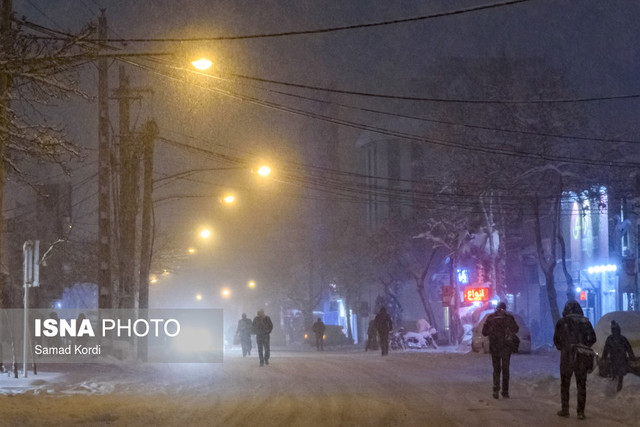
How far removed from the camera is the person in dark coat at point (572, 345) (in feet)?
45.0

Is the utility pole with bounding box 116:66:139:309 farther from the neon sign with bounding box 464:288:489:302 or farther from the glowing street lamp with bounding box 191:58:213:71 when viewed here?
the neon sign with bounding box 464:288:489:302

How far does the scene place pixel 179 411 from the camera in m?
14.7

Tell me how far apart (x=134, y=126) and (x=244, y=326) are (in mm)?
10053

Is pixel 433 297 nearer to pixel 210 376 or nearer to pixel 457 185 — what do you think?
pixel 457 185

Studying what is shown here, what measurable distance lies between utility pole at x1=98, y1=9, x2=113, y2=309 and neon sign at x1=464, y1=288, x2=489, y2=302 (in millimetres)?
24387

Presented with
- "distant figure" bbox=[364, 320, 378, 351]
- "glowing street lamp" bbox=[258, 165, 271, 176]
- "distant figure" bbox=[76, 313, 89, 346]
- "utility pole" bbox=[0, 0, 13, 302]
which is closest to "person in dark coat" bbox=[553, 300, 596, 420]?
"utility pole" bbox=[0, 0, 13, 302]

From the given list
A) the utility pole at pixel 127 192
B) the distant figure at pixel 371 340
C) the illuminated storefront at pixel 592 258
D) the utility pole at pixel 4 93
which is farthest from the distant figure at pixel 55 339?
the illuminated storefront at pixel 592 258

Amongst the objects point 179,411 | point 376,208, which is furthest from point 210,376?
point 376,208

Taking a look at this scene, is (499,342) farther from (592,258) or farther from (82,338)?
(592,258)

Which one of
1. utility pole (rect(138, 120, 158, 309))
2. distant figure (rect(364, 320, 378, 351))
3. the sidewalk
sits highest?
utility pole (rect(138, 120, 158, 309))

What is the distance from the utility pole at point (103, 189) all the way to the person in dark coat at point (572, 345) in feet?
54.1

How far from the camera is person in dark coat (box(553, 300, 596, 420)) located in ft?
45.0

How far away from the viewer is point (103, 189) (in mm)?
27828

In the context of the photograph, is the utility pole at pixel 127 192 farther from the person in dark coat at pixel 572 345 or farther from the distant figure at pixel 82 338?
the person in dark coat at pixel 572 345
